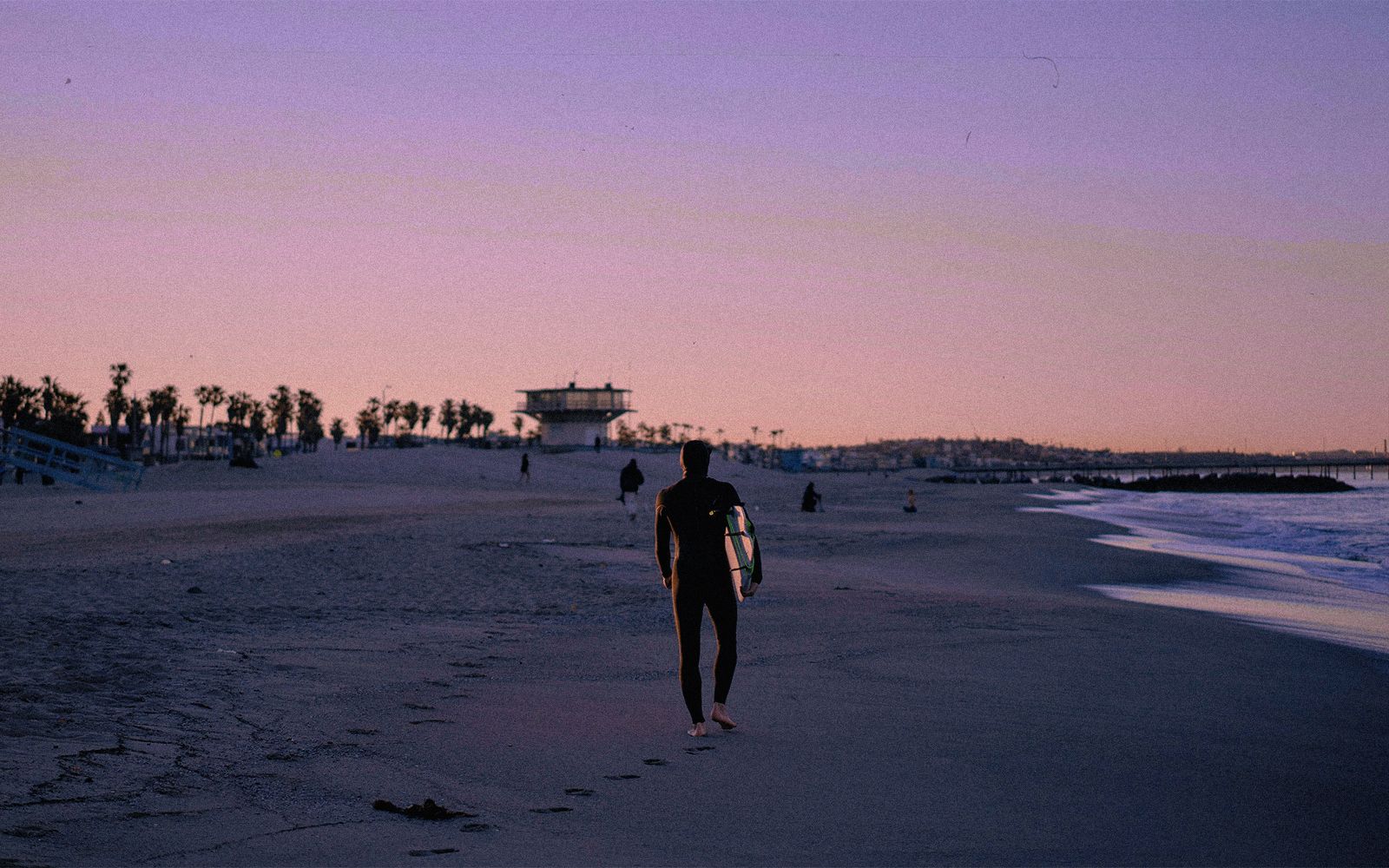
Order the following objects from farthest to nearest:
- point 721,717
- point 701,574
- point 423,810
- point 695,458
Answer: point 695,458
point 701,574
point 721,717
point 423,810

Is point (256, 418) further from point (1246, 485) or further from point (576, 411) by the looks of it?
point (1246, 485)

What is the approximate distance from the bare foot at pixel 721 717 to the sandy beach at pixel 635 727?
0.19 meters

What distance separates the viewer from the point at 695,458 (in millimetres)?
6938

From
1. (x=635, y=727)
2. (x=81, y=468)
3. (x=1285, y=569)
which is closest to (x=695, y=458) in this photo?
(x=635, y=727)

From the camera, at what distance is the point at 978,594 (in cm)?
1477

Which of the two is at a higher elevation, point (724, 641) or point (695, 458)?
point (695, 458)

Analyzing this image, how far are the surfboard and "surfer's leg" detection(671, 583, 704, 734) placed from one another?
0.90 ft

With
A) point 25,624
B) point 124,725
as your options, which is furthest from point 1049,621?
point 25,624

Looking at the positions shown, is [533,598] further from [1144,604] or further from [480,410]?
[480,410]

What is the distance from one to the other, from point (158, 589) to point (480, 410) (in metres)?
176

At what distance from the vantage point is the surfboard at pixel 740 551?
6746 mm

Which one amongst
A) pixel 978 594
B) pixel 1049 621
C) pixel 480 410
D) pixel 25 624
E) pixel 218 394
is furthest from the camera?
pixel 480 410

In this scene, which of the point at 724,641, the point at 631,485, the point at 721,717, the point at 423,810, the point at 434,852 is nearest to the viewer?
the point at 434,852

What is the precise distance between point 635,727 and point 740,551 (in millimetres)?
1364
